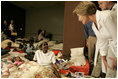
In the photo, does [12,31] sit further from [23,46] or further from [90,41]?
[90,41]

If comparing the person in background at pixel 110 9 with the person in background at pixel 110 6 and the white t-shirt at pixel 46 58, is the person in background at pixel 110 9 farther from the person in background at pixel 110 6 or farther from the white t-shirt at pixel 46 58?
the white t-shirt at pixel 46 58

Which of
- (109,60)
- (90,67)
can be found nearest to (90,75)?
(90,67)

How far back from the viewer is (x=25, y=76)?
106cm

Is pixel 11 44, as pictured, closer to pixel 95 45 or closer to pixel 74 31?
pixel 74 31

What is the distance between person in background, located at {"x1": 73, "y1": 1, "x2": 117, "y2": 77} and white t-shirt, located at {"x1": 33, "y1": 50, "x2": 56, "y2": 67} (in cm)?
52

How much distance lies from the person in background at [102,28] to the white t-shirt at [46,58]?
1.69 ft

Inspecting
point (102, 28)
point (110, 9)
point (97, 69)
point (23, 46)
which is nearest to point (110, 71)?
point (97, 69)

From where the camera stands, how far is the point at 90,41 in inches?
43.1

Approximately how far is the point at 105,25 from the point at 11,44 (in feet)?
4.19

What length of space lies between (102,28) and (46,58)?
724mm

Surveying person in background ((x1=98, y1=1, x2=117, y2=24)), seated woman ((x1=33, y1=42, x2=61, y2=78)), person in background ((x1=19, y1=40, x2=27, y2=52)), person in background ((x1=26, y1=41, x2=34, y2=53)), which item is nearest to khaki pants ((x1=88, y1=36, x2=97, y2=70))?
person in background ((x1=98, y1=1, x2=117, y2=24))

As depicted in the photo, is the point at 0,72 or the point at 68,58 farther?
the point at 68,58

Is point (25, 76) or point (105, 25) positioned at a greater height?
point (105, 25)

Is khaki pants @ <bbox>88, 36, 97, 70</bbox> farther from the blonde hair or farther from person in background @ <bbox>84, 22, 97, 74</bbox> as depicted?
the blonde hair
